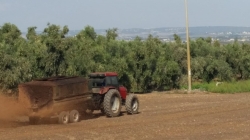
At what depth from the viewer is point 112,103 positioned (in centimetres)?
2078

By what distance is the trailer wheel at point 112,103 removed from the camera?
2017 cm

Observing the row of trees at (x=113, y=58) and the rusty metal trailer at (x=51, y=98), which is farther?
the row of trees at (x=113, y=58)

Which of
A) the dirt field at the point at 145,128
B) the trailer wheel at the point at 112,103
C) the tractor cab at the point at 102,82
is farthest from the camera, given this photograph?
the tractor cab at the point at 102,82

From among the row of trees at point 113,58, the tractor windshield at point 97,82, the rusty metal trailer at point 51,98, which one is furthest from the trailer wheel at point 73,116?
the row of trees at point 113,58

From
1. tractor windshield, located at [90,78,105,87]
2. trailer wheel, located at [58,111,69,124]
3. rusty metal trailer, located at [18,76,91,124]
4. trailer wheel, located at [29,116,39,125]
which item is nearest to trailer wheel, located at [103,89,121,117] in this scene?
tractor windshield, located at [90,78,105,87]

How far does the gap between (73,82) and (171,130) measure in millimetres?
4162

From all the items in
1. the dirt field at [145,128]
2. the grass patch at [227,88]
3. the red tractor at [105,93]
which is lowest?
the grass patch at [227,88]

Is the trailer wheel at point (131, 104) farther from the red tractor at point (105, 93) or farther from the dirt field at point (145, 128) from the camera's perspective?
the red tractor at point (105, 93)

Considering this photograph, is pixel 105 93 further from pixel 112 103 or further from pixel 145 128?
pixel 145 128

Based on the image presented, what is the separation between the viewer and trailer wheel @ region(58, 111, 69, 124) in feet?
59.7

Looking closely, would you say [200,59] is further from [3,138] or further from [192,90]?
[3,138]

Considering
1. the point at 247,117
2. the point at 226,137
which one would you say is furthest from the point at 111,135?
the point at 247,117

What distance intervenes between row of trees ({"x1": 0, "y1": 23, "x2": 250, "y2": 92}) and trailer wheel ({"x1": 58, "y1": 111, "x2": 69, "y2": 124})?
31.7 ft

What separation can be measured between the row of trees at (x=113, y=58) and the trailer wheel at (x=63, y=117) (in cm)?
968
